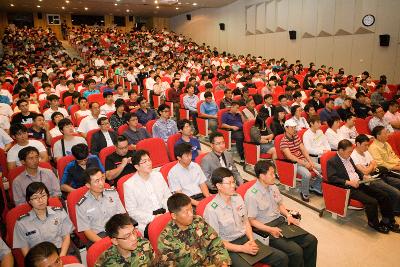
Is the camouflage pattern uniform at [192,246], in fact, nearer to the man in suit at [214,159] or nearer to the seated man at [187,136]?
the man in suit at [214,159]

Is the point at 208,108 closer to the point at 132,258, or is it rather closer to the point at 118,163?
the point at 118,163

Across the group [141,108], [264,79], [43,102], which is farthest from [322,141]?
[264,79]

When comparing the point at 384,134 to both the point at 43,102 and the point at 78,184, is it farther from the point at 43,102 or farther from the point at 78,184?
the point at 43,102

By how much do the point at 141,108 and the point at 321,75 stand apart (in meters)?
6.66

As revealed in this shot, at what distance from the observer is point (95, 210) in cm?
268

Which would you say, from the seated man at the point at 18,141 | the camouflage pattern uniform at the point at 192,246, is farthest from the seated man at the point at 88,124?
the camouflage pattern uniform at the point at 192,246

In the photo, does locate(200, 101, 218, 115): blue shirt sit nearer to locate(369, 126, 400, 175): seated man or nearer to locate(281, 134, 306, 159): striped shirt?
locate(281, 134, 306, 159): striped shirt

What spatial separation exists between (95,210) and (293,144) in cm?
289

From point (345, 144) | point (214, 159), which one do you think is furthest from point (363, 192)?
point (214, 159)

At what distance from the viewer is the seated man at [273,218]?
2.58 meters

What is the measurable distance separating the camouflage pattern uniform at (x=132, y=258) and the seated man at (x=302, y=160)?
2.62m

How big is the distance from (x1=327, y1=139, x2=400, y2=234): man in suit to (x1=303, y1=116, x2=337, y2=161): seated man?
74 centimetres

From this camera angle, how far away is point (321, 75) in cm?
977

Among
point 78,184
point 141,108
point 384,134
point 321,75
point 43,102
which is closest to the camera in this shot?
point 78,184
